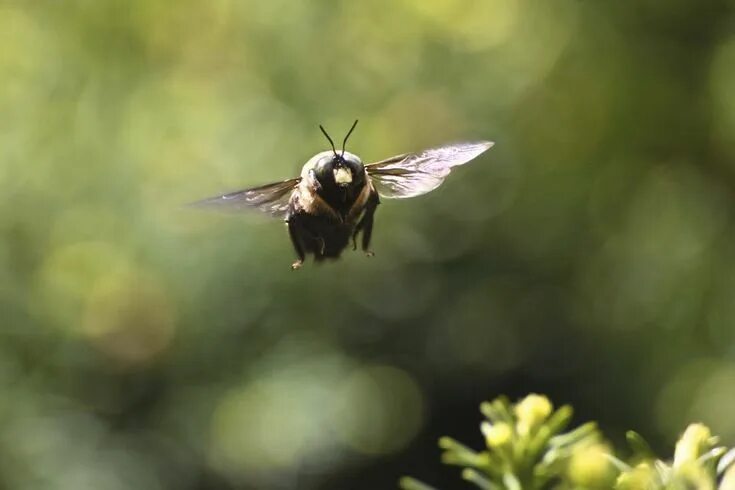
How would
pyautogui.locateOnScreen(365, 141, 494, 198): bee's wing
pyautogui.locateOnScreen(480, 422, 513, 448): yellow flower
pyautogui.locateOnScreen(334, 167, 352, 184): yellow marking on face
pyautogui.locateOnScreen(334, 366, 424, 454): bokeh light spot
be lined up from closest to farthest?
pyautogui.locateOnScreen(480, 422, 513, 448): yellow flower, pyautogui.locateOnScreen(334, 167, 352, 184): yellow marking on face, pyautogui.locateOnScreen(365, 141, 494, 198): bee's wing, pyautogui.locateOnScreen(334, 366, 424, 454): bokeh light spot

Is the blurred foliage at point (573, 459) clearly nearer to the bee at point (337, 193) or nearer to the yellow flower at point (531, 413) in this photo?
the yellow flower at point (531, 413)

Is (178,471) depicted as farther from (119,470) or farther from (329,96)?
(329,96)

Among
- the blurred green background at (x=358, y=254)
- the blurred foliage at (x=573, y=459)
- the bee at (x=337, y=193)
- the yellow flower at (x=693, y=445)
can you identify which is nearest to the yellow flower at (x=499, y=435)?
the blurred foliage at (x=573, y=459)

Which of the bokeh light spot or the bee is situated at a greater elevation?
the bokeh light spot

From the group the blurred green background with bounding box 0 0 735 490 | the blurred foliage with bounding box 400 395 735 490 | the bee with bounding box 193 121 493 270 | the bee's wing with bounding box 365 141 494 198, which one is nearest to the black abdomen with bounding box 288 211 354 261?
the bee with bounding box 193 121 493 270

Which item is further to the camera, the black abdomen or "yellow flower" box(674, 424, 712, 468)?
the black abdomen

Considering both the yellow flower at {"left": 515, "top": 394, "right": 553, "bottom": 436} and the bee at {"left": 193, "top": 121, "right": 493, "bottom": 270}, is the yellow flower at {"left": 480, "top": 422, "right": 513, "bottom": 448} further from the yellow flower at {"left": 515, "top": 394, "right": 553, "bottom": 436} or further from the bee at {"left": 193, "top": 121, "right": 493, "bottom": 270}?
the bee at {"left": 193, "top": 121, "right": 493, "bottom": 270}

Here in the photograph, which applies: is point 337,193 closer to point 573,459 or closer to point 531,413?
point 531,413
